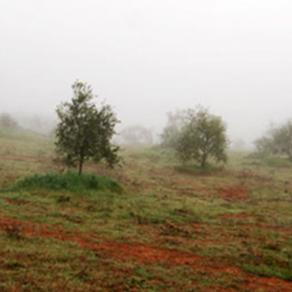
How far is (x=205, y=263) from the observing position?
1446 cm

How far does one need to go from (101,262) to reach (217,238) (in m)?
6.21

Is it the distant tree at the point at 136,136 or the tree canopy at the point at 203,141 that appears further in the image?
the distant tree at the point at 136,136

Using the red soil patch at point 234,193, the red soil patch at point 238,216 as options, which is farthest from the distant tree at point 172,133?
the red soil patch at point 238,216

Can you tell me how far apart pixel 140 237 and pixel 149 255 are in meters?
2.26

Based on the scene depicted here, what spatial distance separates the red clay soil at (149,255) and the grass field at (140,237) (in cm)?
4

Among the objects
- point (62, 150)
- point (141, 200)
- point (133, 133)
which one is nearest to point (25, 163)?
point (62, 150)

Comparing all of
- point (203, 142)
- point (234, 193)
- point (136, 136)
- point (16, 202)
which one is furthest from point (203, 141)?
point (136, 136)

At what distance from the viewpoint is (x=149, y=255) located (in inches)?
579

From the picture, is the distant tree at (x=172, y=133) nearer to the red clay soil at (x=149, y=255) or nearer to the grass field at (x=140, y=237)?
the grass field at (x=140, y=237)

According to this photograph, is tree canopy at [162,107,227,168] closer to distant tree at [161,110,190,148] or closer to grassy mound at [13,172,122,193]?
distant tree at [161,110,190,148]

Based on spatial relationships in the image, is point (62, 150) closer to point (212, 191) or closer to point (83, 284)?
point (212, 191)

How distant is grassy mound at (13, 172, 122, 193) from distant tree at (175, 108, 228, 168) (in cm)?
1998

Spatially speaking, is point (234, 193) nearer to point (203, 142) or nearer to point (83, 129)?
point (83, 129)

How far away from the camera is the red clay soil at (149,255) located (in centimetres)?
1321
